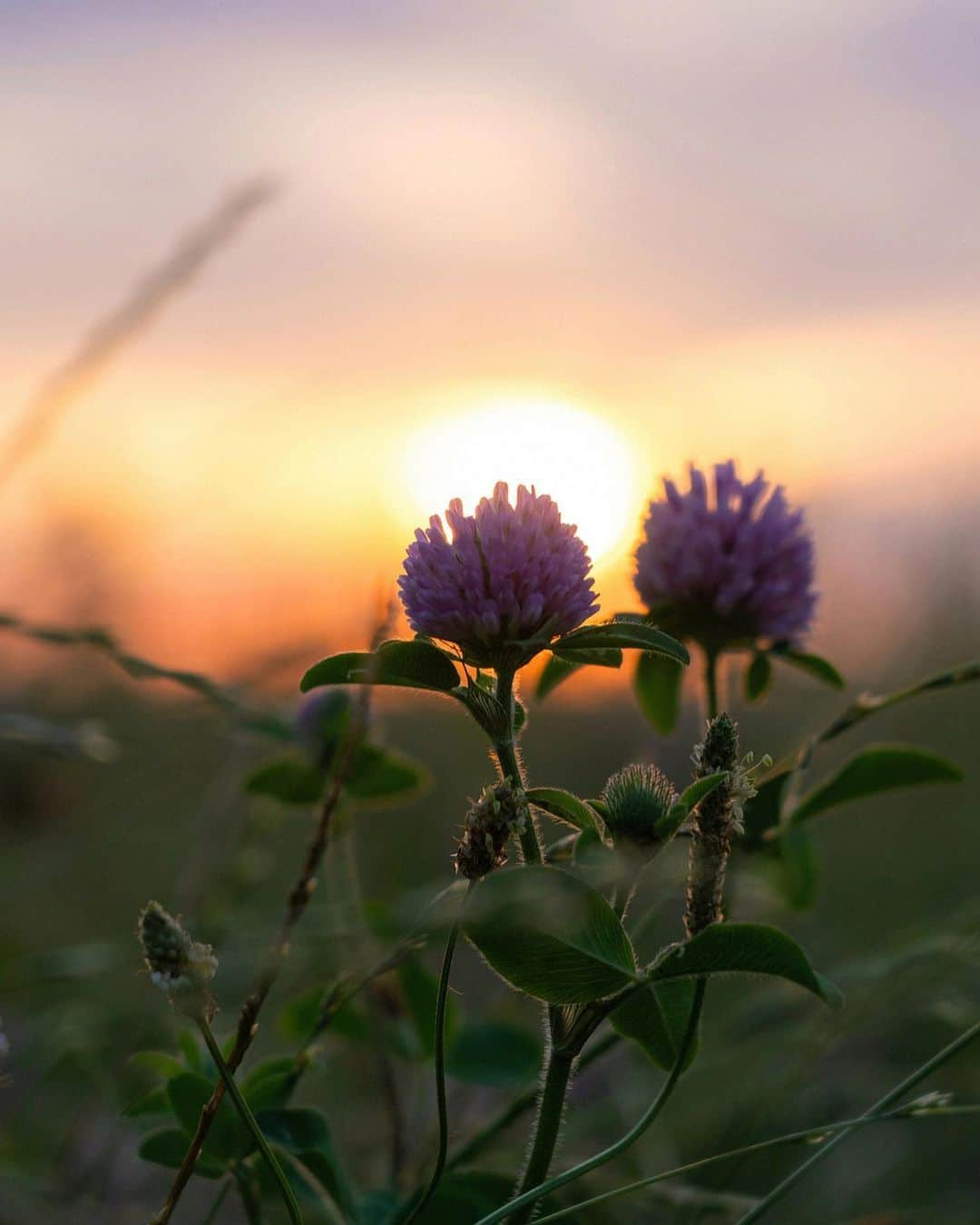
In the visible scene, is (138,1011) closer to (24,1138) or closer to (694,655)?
(24,1138)

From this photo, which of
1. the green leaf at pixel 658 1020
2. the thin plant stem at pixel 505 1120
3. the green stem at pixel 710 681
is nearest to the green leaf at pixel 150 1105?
the thin plant stem at pixel 505 1120

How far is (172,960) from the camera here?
0.67 meters

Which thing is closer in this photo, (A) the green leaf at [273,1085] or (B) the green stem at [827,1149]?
(B) the green stem at [827,1149]

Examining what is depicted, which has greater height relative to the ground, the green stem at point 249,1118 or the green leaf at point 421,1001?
the green stem at point 249,1118

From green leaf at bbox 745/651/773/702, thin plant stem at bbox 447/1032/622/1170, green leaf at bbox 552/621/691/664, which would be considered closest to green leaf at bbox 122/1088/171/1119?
thin plant stem at bbox 447/1032/622/1170

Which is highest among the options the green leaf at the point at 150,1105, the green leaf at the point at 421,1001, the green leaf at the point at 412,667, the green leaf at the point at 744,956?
the green leaf at the point at 412,667

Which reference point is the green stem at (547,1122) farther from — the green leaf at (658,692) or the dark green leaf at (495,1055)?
the green leaf at (658,692)

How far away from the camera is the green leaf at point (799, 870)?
1328mm

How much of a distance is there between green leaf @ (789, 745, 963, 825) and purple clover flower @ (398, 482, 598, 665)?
1.37 ft

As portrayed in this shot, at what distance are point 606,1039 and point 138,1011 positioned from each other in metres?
0.85

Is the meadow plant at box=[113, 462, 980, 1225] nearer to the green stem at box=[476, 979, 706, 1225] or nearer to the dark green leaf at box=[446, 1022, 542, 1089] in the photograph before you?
the green stem at box=[476, 979, 706, 1225]

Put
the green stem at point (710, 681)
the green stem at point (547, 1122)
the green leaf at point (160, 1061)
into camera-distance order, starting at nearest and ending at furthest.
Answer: the green stem at point (547, 1122) → the green leaf at point (160, 1061) → the green stem at point (710, 681)

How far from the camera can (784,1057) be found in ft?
5.85

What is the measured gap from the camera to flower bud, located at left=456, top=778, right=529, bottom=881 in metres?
0.72
